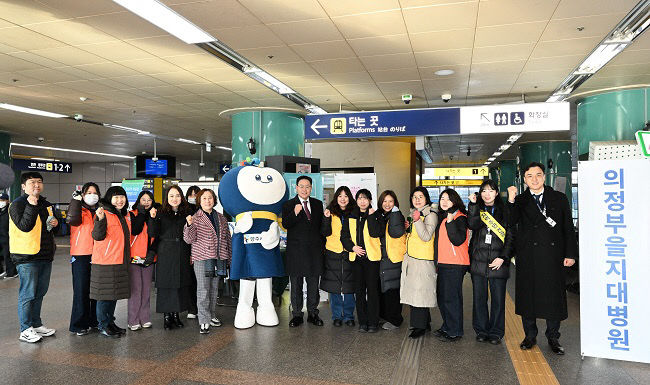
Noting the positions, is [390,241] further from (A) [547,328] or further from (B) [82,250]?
(B) [82,250]

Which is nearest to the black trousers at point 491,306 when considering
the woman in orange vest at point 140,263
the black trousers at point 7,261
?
the woman in orange vest at point 140,263

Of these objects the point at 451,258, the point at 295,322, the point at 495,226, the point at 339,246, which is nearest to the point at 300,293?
the point at 295,322

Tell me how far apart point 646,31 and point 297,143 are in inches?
235

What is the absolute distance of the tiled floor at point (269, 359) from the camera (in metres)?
3.47

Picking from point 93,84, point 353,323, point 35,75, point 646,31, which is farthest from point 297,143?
point 646,31

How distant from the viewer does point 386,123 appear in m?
6.76

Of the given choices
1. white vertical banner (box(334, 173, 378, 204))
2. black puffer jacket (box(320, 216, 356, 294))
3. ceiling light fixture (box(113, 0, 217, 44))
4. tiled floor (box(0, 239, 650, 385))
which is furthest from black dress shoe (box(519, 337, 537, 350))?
ceiling light fixture (box(113, 0, 217, 44))

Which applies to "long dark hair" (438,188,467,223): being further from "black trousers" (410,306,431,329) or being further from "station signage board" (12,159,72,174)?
"station signage board" (12,159,72,174)

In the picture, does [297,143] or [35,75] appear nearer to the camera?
[35,75]

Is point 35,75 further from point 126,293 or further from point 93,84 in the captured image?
point 126,293

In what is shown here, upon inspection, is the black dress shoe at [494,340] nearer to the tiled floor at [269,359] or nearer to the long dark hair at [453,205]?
the tiled floor at [269,359]

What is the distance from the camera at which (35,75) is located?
22.1 feet

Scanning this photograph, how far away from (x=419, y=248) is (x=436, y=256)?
17 cm

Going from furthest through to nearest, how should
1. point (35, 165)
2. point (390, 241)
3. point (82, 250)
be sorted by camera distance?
point (35, 165) < point (390, 241) < point (82, 250)
